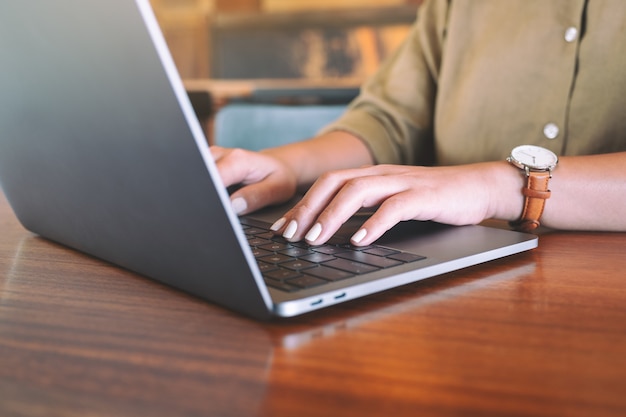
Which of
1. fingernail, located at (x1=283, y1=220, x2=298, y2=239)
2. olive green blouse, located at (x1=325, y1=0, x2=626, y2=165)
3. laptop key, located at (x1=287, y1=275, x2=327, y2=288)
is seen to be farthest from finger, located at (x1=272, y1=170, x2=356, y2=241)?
olive green blouse, located at (x1=325, y1=0, x2=626, y2=165)

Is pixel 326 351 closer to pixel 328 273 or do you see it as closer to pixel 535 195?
pixel 328 273

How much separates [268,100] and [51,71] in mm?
2387

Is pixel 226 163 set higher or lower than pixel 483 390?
lower

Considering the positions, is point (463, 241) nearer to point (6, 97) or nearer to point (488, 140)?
point (6, 97)

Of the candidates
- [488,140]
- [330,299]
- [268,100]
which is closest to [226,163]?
[330,299]

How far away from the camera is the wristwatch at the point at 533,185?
2.09 ft

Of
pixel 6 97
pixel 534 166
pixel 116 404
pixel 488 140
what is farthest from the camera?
pixel 488 140

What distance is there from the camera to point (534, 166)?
2.11 feet

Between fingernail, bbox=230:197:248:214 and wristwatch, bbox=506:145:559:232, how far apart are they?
267mm

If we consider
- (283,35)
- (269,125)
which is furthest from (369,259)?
(283,35)

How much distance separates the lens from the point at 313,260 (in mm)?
458

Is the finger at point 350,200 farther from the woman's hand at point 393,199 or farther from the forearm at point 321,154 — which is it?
the forearm at point 321,154

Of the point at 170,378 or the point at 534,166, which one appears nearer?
the point at 170,378

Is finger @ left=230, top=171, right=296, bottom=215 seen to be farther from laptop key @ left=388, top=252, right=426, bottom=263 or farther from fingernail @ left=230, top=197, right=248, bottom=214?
laptop key @ left=388, top=252, right=426, bottom=263
